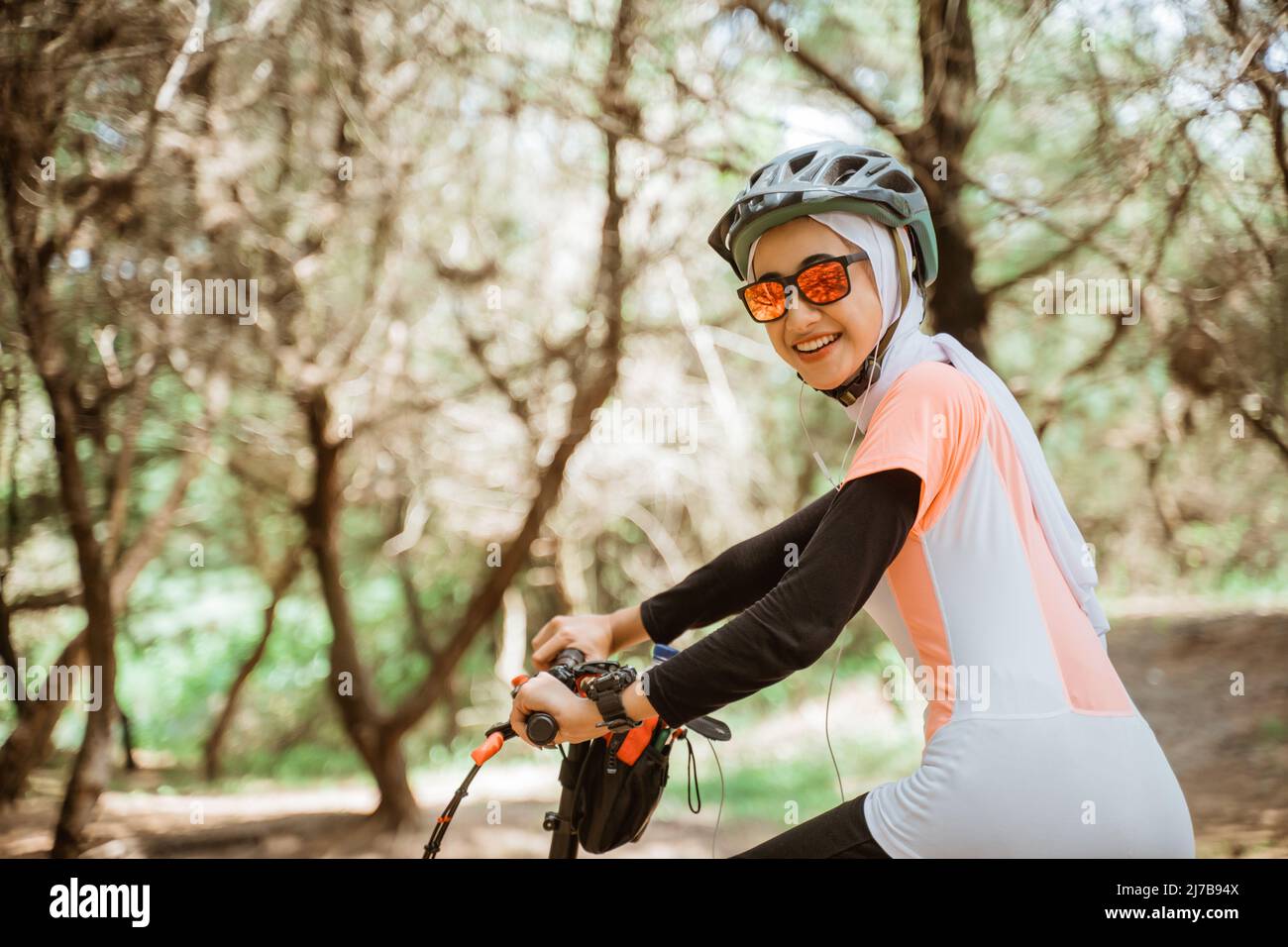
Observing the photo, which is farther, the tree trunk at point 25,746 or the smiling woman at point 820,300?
the tree trunk at point 25,746

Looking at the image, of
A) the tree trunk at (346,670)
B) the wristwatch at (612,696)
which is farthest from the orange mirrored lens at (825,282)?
the tree trunk at (346,670)

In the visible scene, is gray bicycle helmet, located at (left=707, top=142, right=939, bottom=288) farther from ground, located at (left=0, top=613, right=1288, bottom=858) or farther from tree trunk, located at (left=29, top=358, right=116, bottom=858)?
ground, located at (left=0, top=613, right=1288, bottom=858)

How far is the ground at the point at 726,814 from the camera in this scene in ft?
19.1

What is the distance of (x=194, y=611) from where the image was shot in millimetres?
11531

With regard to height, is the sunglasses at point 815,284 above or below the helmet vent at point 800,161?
below

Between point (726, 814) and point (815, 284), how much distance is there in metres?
6.18

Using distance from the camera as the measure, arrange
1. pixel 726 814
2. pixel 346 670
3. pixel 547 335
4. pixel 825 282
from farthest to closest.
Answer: pixel 547 335
pixel 726 814
pixel 346 670
pixel 825 282

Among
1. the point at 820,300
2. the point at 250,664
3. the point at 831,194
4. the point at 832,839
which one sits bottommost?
the point at 250,664

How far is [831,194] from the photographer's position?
195 centimetres

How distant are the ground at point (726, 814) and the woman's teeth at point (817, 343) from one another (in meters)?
4.22

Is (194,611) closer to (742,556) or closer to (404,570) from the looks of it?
(404,570)

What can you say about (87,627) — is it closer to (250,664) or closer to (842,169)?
(250,664)

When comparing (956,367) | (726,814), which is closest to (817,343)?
(956,367)

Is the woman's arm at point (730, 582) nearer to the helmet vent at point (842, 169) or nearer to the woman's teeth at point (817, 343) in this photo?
the woman's teeth at point (817, 343)
